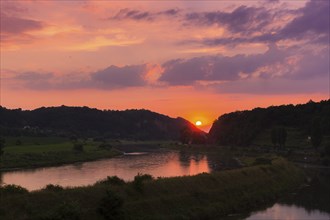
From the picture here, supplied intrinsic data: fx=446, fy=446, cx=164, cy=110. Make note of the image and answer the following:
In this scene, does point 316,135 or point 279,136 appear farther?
point 279,136

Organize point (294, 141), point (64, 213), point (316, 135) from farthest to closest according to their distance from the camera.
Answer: point (294, 141) → point (316, 135) → point (64, 213)

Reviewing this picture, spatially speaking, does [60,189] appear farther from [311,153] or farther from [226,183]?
[311,153]

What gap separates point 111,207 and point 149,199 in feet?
23.6

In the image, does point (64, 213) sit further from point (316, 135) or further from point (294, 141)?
point (294, 141)

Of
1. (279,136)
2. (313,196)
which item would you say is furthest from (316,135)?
(313,196)

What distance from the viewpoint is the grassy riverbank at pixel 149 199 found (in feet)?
138

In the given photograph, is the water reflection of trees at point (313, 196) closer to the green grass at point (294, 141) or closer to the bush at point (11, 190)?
the bush at point (11, 190)

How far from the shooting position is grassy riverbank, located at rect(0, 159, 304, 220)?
138ft

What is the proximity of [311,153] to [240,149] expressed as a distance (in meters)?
35.6

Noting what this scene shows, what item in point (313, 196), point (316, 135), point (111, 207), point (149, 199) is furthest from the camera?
point (316, 135)

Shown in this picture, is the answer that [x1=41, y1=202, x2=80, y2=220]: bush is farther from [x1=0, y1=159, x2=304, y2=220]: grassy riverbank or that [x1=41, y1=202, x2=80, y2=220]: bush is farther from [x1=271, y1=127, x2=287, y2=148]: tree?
[x1=271, y1=127, x2=287, y2=148]: tree

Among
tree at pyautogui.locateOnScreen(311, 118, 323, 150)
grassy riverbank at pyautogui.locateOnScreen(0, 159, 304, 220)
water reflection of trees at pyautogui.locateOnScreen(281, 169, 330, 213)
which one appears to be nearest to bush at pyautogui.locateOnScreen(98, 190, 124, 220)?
grassy riverbank at pyautogui.locateOnScreen(0, 159, 304, 220)

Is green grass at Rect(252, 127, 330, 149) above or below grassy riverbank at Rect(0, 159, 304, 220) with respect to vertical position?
above

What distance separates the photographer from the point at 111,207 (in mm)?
45125
